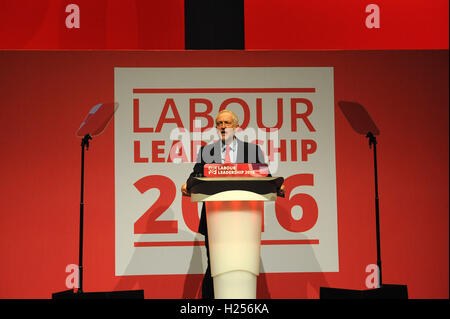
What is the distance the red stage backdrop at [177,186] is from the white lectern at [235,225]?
182cm

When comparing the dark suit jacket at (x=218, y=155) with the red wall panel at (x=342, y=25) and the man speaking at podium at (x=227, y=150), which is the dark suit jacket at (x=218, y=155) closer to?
the man speaking at podium at (x=227, y=150)

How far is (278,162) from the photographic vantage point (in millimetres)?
4664

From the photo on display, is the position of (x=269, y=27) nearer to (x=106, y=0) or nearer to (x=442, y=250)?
(x=106, y=0)

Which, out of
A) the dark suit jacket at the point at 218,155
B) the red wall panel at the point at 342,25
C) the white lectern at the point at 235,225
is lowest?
the white lectern at the point at 235,225

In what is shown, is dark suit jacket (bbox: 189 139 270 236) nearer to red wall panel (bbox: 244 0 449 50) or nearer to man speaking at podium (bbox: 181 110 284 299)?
man speaking at podium (bbox: 181 110 284 299)

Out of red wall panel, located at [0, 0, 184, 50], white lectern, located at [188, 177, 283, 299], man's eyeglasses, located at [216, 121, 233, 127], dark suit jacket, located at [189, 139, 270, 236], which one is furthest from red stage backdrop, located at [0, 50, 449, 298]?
white lectern, located at [188, 177, 283, 299]

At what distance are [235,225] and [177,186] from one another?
1.92 m

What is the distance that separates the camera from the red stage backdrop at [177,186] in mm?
4535

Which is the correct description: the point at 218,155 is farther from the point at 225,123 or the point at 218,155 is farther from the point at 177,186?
the point at 177,186

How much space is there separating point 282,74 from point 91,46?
1.83 metres

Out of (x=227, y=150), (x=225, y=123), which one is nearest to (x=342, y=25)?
(x=225, y=123)

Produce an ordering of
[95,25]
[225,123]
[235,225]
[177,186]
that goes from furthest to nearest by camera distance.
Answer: [177,186], [95,25], [225,123], [235,225]

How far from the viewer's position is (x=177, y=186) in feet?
15.2

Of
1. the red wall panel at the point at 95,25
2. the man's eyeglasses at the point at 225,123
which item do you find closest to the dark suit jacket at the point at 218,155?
the man's eyeglasses at the point at 225,123
